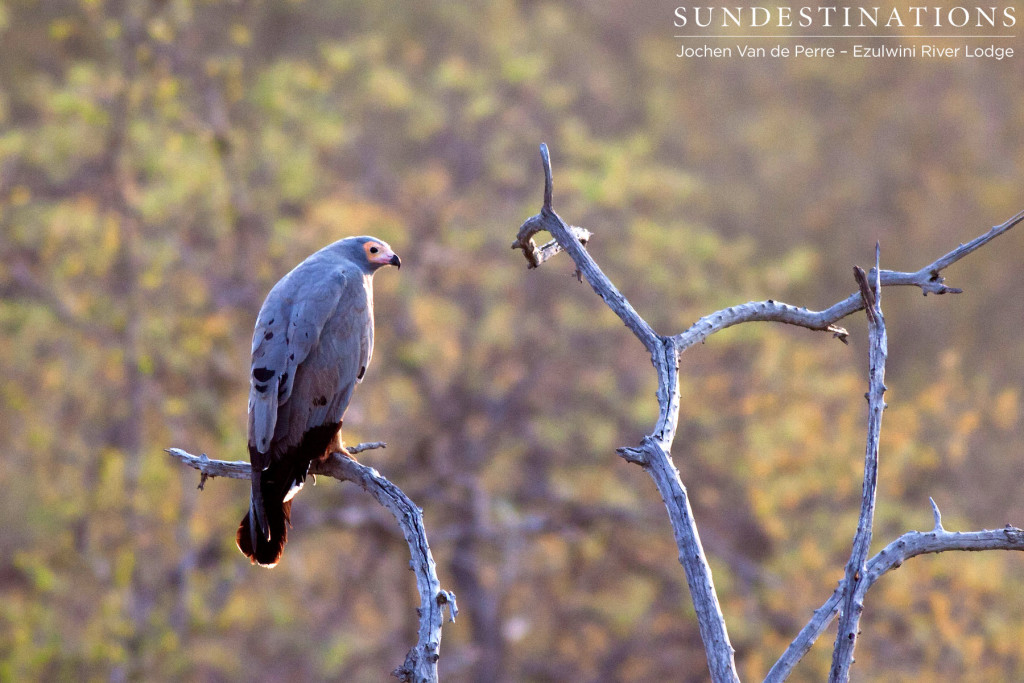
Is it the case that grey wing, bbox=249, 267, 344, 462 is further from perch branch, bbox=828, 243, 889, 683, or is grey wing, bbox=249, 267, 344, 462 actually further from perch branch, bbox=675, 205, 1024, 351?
perch branch, bbox=828, 243, 889, 683

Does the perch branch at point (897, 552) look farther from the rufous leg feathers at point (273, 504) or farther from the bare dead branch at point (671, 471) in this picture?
the rufous leg feathers at point (273, 504)

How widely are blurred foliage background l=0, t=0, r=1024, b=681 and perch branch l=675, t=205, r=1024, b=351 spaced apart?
6.69 metres

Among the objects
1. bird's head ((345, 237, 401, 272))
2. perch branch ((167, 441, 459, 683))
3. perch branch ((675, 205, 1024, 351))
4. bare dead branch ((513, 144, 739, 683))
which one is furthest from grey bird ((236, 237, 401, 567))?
perch branch ((675, 205, 1024, 351))

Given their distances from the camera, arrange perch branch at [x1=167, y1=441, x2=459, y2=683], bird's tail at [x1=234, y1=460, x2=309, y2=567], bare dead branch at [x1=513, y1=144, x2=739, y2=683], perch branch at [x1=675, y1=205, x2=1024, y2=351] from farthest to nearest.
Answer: bird's tail at [x1=234, y1=460, x2=309, y2=567]
perch branch at [x1=675, y1=205, x2=1024, y2=351]
perch branch at [x1=167, y1=441, x2=459, y2=683]
bare dead branch at [x1=513, y1=144, x2=739, y2=683]

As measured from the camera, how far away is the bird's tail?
442 cm

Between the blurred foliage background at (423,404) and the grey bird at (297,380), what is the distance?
5335mm

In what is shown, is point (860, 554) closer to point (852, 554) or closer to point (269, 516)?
point (852, 554)

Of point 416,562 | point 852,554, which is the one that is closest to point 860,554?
point 852,554

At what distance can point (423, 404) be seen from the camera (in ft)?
43.3

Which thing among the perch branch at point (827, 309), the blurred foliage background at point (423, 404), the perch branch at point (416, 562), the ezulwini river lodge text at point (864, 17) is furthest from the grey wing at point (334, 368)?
the ezulwini river lodge text at point (864, 17)

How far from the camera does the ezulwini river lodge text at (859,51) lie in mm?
16094

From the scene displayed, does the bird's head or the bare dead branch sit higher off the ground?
the bird's head

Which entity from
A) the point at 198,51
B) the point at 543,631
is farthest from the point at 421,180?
the point at 543,631

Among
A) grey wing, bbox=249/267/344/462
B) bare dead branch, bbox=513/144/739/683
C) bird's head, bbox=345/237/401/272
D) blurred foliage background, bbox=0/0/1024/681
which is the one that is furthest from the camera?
blurred foliage background, bbox=0/0/1024/681
